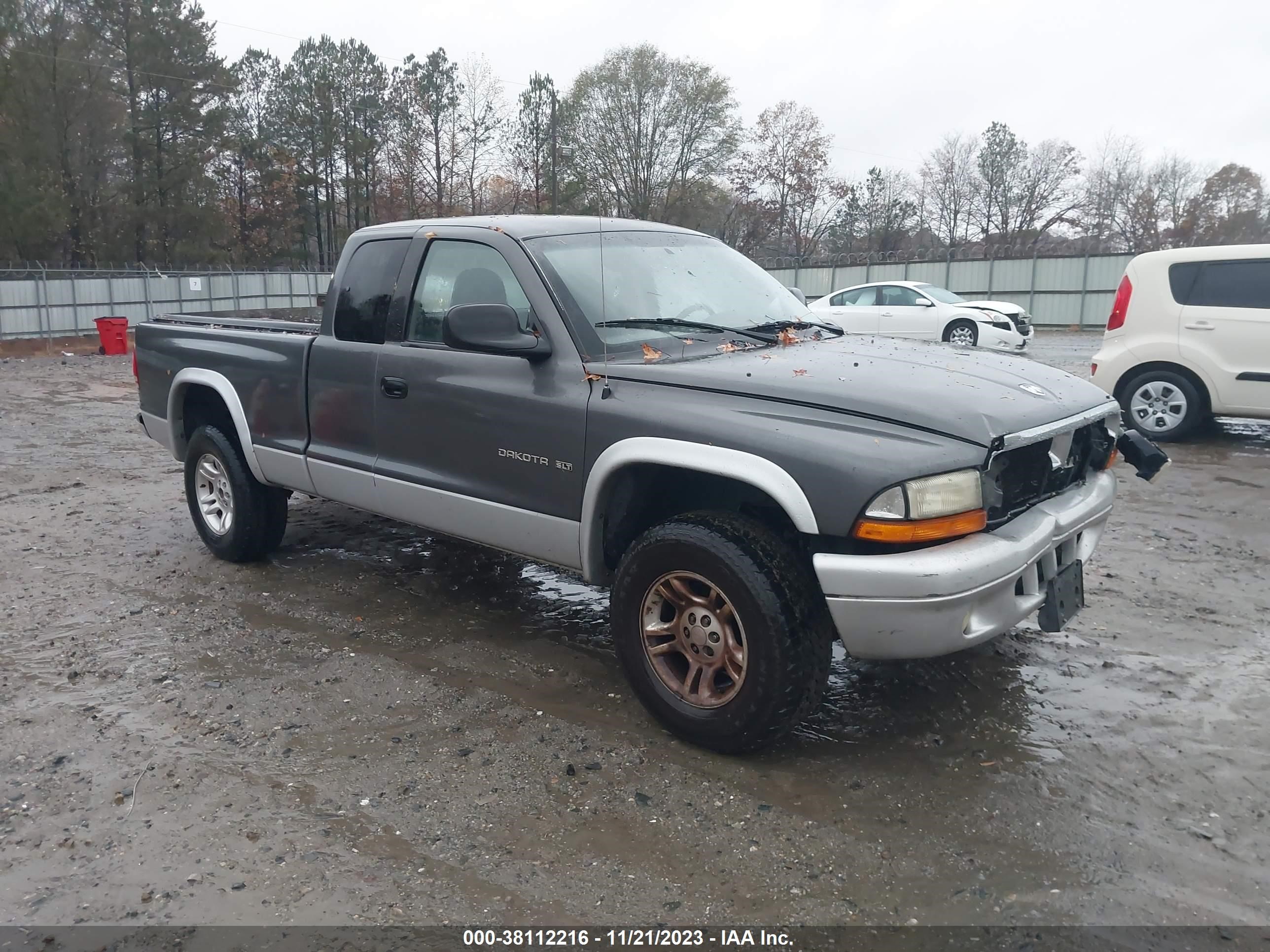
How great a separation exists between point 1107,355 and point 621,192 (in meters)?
34.0

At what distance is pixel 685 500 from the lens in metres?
3.80

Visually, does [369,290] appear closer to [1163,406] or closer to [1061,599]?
[1061,599]

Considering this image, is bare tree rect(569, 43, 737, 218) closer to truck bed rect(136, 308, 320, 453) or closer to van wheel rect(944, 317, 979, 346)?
van wheel rect(944, 317, 979, 346)

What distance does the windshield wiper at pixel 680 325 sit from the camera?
3986 millimetres

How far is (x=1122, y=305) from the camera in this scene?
907cm

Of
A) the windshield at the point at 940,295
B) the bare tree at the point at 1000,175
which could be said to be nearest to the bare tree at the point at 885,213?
the bare tree at the point at 1000,175

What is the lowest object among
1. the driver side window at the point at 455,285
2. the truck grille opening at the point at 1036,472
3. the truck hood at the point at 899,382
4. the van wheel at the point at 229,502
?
the van wheel at the point at 229,502

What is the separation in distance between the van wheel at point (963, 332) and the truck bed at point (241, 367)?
14793 millimetres

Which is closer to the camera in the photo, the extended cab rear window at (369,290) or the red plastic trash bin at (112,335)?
the extended cab rear window at (369,290)

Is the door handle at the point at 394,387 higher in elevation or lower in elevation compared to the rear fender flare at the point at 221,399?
higher

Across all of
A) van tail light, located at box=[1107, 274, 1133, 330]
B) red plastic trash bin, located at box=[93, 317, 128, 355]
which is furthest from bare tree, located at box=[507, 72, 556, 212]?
van tail light, located at box=[1107, 274, 1133, 330]

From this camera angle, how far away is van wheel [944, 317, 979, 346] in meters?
18.3

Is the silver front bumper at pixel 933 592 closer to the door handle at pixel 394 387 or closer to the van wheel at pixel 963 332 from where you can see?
the door handle at pixel 394 387

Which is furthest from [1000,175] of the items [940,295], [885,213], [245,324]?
[245,324]
